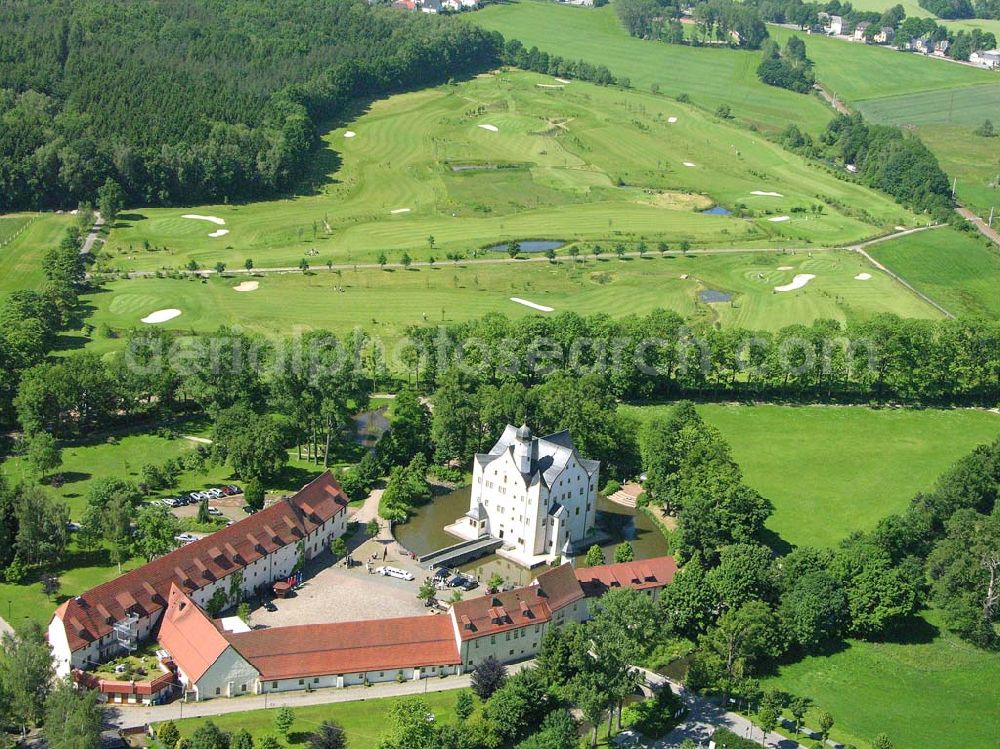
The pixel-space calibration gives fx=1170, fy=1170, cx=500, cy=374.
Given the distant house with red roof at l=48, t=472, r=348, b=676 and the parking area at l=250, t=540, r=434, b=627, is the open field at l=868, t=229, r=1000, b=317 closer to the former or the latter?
the parking area at l=250, t=540, r=434, b=627

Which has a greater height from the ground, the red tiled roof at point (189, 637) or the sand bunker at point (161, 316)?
the sand bunker at point (161, 316)

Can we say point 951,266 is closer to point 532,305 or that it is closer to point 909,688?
point 532,305

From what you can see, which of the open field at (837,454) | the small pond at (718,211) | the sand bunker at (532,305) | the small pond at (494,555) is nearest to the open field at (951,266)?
the small pond at (718,211)

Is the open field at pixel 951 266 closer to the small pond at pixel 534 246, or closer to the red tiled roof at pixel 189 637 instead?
the small pond at pixel 534 246

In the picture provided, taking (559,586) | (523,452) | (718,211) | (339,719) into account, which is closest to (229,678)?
(339,719)

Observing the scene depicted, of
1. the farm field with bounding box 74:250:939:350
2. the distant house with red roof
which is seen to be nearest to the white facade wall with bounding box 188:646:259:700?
the distant house with red roof

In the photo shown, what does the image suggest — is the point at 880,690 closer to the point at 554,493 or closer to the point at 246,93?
the point at 554,493

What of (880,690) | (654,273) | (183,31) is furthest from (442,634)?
(183,31)
